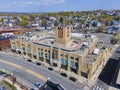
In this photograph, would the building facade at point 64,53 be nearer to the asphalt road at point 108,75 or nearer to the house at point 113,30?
the asphalt road at point 108,75

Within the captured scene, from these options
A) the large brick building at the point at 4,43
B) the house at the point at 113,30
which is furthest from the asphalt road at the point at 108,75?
the house at the point at 113,30

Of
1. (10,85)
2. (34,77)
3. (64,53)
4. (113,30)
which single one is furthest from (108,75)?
(113,30)

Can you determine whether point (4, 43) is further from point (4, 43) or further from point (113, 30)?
point (113, 30)

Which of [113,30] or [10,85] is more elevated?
[113,30]

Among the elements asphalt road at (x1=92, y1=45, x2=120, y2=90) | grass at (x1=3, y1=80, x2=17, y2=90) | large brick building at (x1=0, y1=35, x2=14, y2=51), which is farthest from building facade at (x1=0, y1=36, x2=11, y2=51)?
asphalt road at (x1=92, y1=45, x2=120, y2=90)

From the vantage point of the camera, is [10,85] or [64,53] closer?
[10,85]

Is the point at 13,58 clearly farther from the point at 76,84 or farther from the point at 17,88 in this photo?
the point at 76,84

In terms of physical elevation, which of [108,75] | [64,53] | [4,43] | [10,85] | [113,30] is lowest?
[10,85]

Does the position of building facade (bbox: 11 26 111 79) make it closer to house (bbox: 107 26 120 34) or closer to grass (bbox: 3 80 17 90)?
grass (bbox: 3 80 17 90)

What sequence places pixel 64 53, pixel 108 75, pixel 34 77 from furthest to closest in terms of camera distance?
1. pixel 64 53
2. pixel 108 75
3. pixel 34 77
